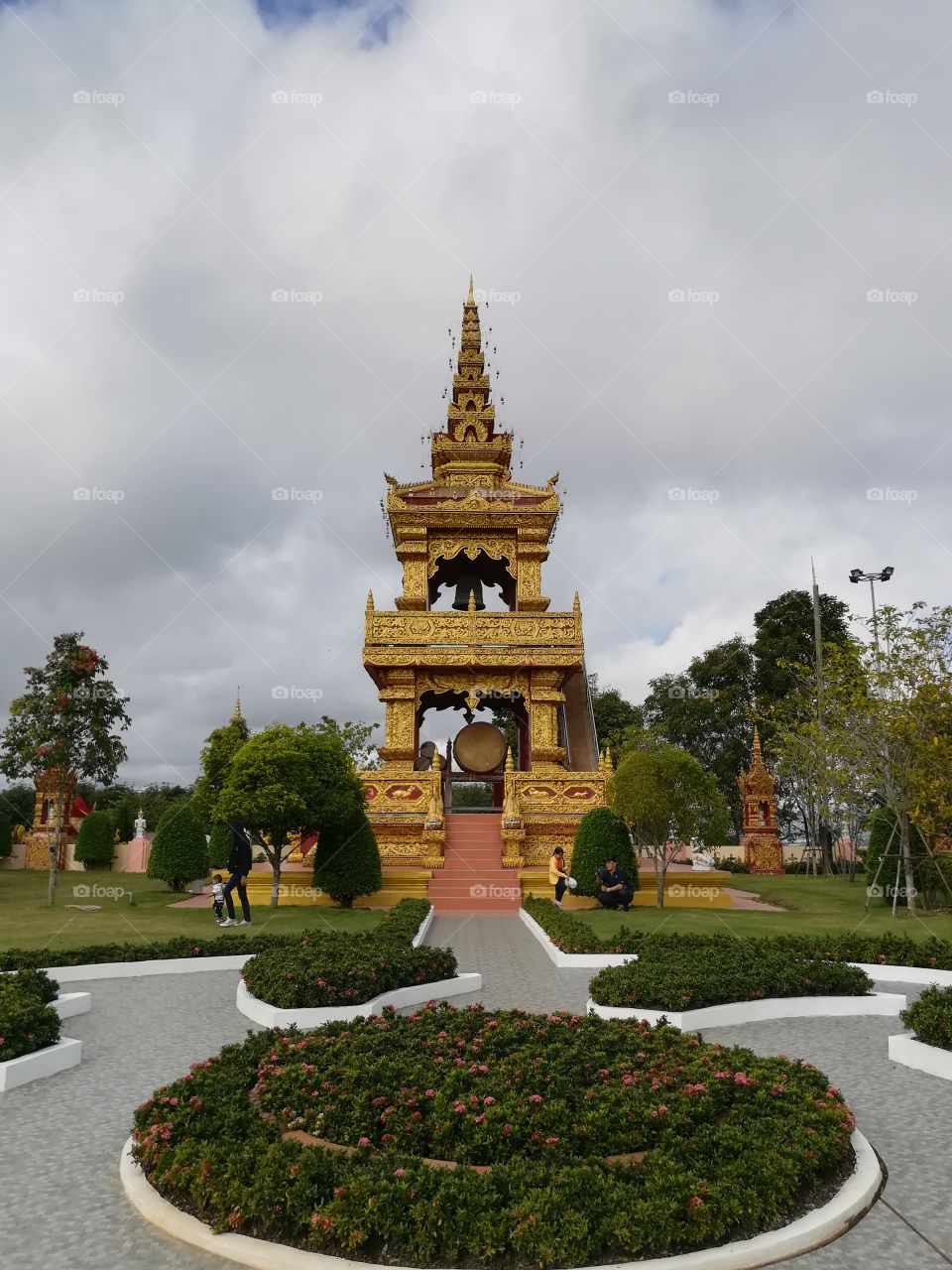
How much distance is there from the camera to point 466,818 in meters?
25.9

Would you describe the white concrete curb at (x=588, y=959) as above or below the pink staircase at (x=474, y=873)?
below

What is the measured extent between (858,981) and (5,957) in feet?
35.2

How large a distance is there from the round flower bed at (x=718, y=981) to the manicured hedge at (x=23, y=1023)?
5.49m

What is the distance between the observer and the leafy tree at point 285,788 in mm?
18500

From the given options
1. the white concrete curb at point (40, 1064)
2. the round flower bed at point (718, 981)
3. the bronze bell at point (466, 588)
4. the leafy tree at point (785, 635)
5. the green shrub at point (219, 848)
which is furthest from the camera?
the leafy tree at point (785, 635)

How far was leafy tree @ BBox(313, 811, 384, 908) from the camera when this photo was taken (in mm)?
20203

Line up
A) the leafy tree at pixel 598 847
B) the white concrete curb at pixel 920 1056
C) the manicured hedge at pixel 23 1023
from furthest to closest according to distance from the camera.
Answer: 1. the leafy tree at pixel 598 847
2. the white concrete curb at pixel 920 1056
3. the manicured hedge at pixel 23 1023

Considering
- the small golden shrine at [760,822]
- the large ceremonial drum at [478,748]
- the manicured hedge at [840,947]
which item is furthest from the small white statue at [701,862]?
the manicured hedge at [840,947]

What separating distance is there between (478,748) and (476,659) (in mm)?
4304

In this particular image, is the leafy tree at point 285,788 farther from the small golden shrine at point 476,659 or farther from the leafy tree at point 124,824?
the leafy tree at point 124,824

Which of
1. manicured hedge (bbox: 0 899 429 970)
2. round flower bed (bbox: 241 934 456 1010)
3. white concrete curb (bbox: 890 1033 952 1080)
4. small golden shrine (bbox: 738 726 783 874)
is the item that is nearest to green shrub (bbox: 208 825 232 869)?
manicured hedge (bbox: 0 899 429 970)

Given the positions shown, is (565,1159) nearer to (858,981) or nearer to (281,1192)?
(281,1192)

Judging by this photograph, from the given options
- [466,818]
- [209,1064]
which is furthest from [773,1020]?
[466,818]

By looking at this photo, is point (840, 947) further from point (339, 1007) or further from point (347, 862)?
point (347, 862)
